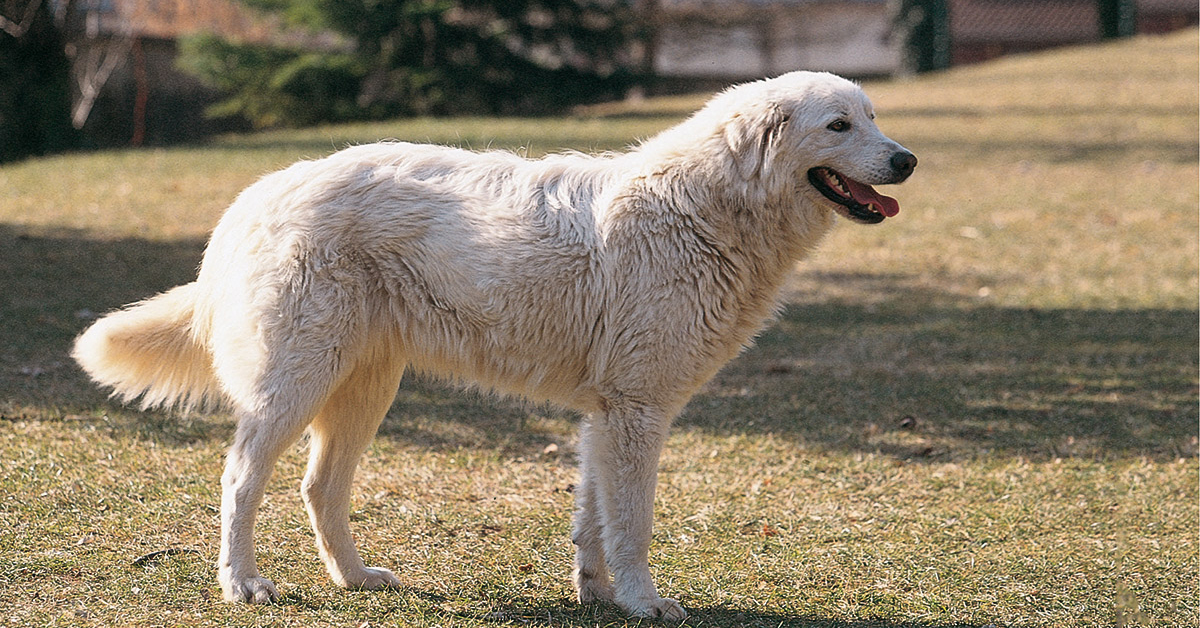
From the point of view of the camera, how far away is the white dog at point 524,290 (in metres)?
4.12

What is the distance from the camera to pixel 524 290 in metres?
4.19

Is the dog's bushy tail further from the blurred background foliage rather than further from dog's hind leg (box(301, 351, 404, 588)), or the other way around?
the blurred background foliage

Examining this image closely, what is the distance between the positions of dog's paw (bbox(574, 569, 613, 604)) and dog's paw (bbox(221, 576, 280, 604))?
3.67ft

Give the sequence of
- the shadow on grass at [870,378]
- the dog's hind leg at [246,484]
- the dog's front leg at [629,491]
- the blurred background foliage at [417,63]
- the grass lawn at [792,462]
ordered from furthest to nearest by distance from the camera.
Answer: the blurred background foliage at [417,63] → the shadow on grass at [870,378] → the grass lawn at [792,462] → the dog's front leg at [629,491] → the dog's hind leg at [246,484]

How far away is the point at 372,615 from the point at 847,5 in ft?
76.6

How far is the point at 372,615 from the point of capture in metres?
4.22

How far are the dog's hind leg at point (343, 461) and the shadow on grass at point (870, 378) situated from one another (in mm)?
1767

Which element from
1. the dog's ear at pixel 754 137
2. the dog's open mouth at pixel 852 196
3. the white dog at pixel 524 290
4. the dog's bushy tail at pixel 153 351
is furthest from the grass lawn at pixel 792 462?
the dog's ear at pixel 754 137

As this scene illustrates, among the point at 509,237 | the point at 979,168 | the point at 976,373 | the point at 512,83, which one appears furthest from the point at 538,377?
the point at 512,83

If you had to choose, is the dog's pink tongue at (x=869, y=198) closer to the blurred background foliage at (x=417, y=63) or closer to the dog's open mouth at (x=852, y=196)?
the dog's open mouth at (x=852, y=196)

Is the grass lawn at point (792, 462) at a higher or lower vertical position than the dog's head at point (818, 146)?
lower

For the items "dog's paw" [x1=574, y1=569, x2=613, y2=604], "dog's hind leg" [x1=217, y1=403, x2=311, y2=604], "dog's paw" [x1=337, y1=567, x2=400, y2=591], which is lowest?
"dog's paw" [x1=574, y1=569, x2=613, y2=604]

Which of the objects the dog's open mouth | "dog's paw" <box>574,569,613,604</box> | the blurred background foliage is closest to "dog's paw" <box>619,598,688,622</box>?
"dog's paw" <box>574,569,613,604</box>

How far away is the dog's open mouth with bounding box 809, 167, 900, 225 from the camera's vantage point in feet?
14.1
